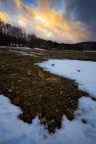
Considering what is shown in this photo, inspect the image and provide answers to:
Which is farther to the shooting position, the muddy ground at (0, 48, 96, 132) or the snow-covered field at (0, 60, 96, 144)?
the muddy ground at (0, 48, 96, 132)

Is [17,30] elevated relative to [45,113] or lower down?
elevated

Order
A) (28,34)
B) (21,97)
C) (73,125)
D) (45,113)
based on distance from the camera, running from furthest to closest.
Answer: (28,34), (21,97), (45,113), (73,125)

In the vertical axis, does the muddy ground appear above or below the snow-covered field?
above

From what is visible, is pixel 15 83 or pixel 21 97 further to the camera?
pixel 15 83

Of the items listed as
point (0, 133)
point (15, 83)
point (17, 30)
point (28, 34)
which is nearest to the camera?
point (0, 133)

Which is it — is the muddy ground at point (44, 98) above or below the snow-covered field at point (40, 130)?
above

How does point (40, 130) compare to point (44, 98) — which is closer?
point (40, 130)

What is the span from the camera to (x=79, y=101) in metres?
4.54

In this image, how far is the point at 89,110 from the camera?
4.09 metres

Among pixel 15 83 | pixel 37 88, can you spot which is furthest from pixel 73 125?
pixel 15 83

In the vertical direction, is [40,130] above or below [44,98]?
below

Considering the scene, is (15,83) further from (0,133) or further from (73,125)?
(73,125)

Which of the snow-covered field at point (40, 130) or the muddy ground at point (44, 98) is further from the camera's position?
the muddy ground at point (44, 98)

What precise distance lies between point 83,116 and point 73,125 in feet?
1.78
